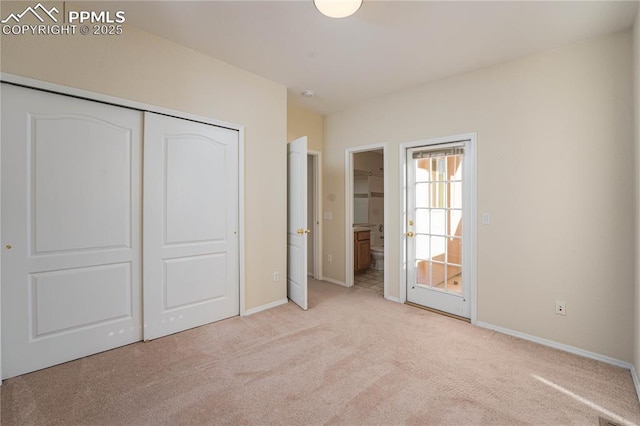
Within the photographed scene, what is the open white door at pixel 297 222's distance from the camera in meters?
3.34

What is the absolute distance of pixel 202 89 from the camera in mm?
2787

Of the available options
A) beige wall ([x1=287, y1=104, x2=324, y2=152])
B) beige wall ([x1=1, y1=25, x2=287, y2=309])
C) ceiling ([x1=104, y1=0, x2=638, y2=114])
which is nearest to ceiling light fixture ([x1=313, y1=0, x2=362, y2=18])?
ceiling ([x1=104, y1=0, x2=638, y2=114])

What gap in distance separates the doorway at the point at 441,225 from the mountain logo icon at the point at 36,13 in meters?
3.42

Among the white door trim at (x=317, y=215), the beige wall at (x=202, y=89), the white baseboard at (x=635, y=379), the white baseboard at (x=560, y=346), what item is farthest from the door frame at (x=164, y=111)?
the white baseboard at (x=635, y=379)

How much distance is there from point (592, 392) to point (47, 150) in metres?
4.18

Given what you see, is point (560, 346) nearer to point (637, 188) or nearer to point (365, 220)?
point (637, 188)

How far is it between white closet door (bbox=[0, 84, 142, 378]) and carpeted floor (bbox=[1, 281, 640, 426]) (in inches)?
9.8

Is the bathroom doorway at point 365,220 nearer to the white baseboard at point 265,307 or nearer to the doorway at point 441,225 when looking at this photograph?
the doorway at point 441,225

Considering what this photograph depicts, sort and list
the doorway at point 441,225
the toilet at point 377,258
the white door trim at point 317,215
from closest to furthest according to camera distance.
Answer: the doorway at point 441,225 → the white door trim at point 317,215 → the toilet at point 377,258

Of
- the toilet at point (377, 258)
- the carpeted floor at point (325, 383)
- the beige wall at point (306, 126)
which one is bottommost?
the carpeted floor at point (325, 383)

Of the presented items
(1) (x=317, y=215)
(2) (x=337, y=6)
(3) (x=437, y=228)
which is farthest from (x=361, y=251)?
(2) (x=337, y=6)

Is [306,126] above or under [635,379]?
above

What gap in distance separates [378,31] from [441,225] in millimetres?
2145

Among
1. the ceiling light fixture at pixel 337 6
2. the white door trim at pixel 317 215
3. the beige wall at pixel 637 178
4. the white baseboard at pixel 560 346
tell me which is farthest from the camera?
the white door trim at pixel 317 215
